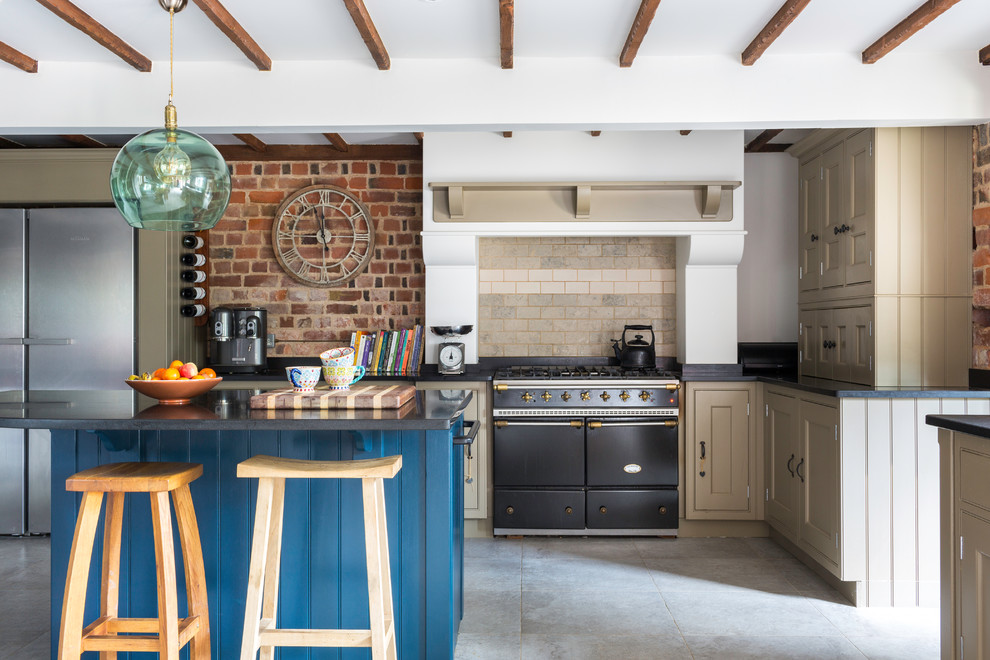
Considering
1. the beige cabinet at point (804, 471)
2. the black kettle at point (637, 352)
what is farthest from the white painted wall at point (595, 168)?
the beige cabinet at point (804, 471)

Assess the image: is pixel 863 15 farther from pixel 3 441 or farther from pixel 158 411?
pixel 3 441

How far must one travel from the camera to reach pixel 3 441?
4059 mm

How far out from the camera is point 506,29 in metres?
2.79

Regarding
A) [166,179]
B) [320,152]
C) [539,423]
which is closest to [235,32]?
[166,179]

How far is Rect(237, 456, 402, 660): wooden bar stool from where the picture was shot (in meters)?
2.01

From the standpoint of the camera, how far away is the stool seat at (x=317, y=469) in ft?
6.68

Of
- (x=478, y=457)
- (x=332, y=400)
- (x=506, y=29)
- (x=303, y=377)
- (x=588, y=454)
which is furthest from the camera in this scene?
(x=478, y=457)

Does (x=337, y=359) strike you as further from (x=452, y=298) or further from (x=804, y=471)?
(x=804, y=471)

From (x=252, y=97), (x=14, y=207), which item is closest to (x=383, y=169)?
(x=252, y=97)

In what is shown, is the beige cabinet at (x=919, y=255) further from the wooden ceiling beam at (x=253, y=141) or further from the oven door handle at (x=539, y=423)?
the wooden ceiling beam at (x=253, y=141)

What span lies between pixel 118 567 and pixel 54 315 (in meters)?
2.44

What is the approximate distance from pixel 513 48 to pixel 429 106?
46cm

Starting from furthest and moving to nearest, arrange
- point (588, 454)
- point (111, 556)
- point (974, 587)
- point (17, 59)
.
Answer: point (588, 454) → point (17, 59) → point (111, 556) → point (974, 587)

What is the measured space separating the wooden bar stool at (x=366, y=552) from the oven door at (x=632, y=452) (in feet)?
7.02
